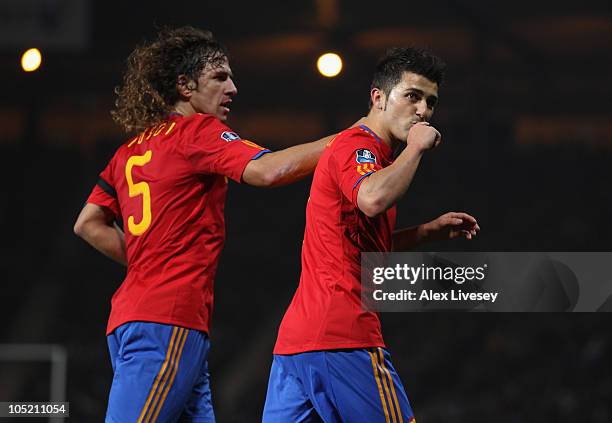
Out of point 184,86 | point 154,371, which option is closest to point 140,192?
point 184,86

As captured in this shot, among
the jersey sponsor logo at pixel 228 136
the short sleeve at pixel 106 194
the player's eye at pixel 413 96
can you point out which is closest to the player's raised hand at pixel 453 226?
Answer: the player's eye at pixel 413 96

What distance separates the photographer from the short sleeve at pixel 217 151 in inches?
93.2

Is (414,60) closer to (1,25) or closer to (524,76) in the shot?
(1,25)

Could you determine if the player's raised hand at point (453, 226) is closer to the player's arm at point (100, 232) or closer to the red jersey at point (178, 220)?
the red jersey at point (178, 220)

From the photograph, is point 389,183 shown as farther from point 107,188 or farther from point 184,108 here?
point 107,188

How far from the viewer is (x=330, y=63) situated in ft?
24.0

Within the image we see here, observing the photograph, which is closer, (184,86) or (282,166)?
(282,166)

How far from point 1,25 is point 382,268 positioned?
16.3 feet

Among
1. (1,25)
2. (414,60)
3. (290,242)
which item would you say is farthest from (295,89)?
(414,60)

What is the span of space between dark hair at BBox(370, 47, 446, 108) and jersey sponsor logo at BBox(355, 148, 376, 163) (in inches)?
10.8

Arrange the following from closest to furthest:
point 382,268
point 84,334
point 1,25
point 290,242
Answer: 1. point 382,268
2. point 1,25
3. point 84,334
4. point 290,242

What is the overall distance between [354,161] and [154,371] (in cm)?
75

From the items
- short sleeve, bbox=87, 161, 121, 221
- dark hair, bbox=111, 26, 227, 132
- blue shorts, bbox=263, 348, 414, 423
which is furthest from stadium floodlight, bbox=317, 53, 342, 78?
blue shorts, bbox=263, 348, 414, 423

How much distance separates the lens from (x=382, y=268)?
89.8 inches
